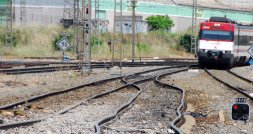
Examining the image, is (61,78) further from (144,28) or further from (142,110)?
(144,28)

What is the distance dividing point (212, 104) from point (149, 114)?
13.6 feet

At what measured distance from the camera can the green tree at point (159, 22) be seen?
86600mm

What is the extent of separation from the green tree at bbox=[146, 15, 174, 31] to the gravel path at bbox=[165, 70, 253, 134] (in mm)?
57399

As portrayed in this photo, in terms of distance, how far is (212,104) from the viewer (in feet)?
62.0

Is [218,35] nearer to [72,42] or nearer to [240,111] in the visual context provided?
[72,42]

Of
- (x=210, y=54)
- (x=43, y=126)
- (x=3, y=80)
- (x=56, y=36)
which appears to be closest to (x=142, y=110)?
(x=43, y=126)

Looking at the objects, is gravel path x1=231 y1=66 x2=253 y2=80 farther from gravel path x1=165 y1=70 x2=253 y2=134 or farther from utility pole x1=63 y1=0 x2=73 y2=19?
utility pole x1=63 y1=0 x2=73 y2=19

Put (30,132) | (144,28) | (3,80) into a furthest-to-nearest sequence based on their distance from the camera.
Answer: (144,28) → (3,80) → (30,132)

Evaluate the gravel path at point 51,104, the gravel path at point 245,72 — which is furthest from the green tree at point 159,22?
the gravel path at point 51,104

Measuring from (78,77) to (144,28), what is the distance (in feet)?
193

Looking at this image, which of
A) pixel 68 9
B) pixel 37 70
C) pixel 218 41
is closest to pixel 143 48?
pixel 68 9

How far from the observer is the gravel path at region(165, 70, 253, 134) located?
1345 centimetres

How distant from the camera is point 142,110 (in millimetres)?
16156

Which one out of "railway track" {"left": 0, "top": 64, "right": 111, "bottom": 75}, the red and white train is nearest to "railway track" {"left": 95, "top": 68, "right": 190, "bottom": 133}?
"railway track" {"left": 0, "top": 64, "right": 111, "bottom": 75}
